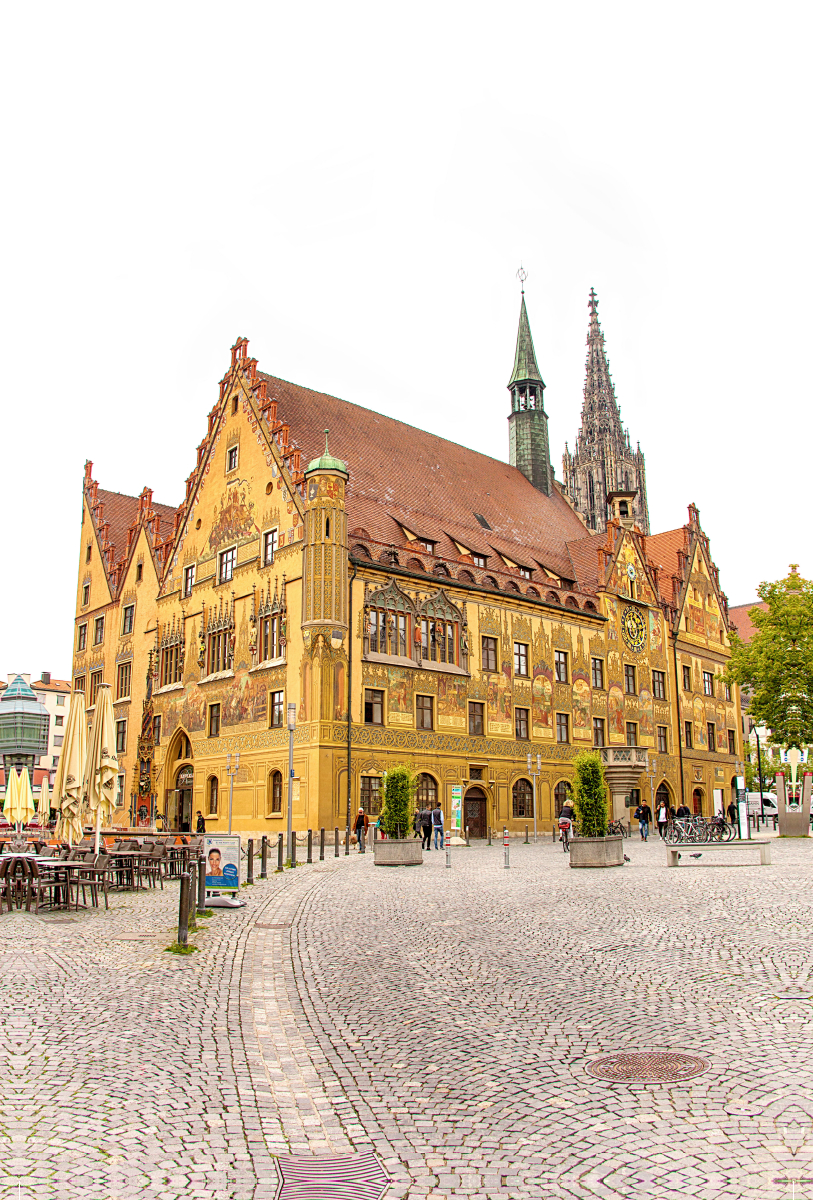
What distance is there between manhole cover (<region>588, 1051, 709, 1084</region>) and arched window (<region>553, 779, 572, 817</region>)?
35864 millimetres

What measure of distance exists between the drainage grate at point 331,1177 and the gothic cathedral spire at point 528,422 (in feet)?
166

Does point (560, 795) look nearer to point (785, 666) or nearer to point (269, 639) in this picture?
point (785, 666)

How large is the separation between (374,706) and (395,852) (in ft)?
42.1

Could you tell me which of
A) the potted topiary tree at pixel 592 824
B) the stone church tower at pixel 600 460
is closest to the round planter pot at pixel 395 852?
the potted topiary tree at pixel 592 824

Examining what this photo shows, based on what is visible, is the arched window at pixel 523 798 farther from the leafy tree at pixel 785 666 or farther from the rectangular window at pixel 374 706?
the leafy tree at pixel 785 666

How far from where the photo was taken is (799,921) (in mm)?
11688

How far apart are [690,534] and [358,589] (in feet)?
84.2

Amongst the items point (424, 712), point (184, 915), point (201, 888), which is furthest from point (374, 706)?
point (184, 915)

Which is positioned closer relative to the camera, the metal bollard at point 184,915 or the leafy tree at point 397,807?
the metal bollard at point 184,915

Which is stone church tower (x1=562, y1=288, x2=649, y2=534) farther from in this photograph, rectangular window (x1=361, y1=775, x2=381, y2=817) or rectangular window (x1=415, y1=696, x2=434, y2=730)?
rectangular window (x1=361, y1=775, x2=381, y2=817)

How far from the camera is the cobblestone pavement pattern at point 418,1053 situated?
4500mm

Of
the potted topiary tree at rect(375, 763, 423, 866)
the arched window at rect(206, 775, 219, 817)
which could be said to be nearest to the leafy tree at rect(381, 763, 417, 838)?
the potted topiary tree at rect(375, 763, 423, 866)

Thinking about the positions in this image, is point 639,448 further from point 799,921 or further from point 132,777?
point 799,921

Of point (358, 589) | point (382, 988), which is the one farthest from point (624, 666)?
point (382, 988)
